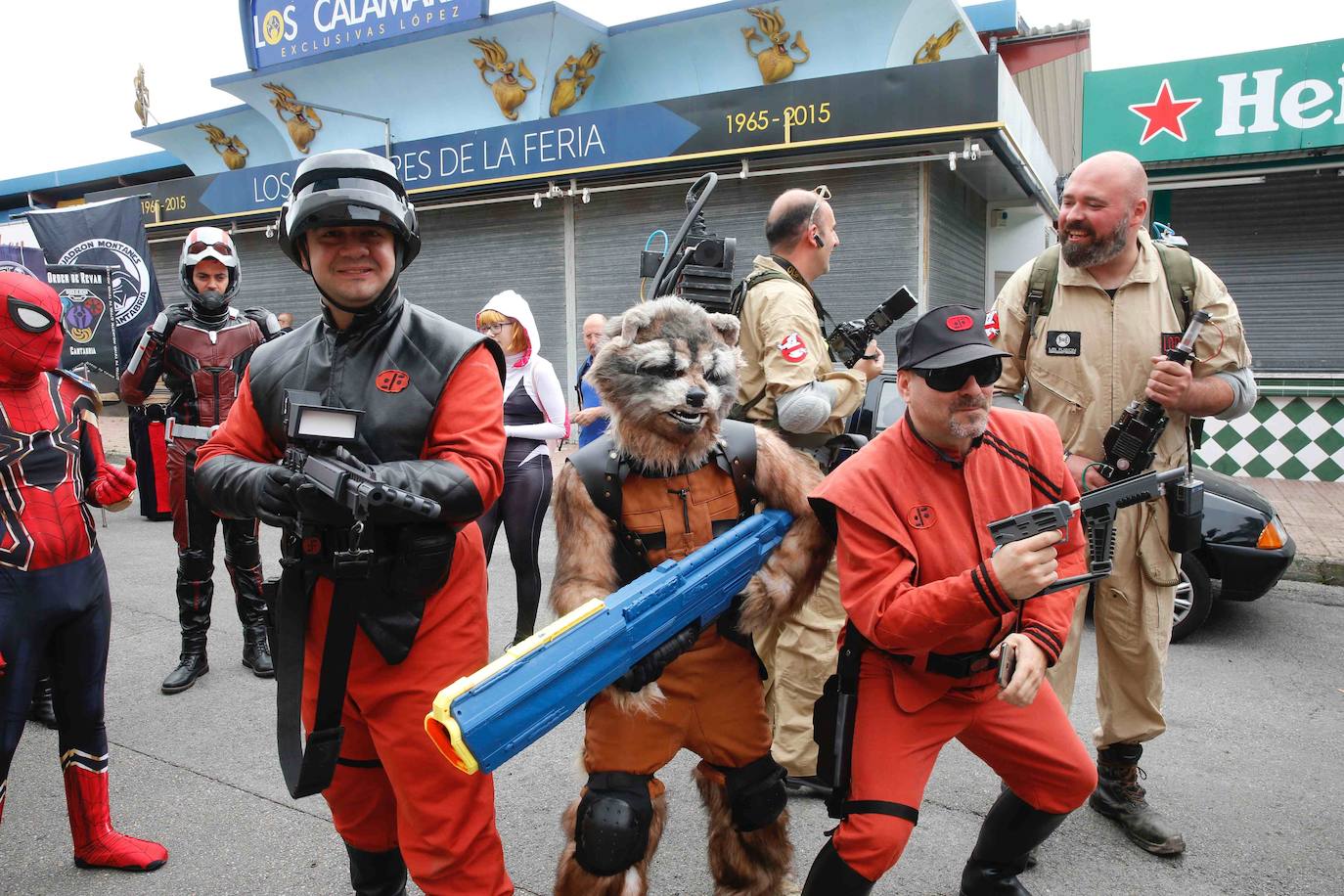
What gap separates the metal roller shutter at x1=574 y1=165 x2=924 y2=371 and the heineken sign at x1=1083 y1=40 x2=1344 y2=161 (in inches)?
82.1

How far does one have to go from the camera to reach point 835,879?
2182mm

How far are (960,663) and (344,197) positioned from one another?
1954 millimetres

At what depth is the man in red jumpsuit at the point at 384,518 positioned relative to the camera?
2135 mm

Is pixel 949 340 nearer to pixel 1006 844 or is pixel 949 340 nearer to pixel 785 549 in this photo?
pixel 785 549

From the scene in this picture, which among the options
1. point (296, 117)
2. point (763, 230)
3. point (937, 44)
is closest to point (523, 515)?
point (763, 230)

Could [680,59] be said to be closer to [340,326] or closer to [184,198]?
[184,198]

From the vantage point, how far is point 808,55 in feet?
35.5

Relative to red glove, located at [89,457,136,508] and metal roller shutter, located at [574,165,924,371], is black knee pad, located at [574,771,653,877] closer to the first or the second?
red glove, located at [89,457,136,508]

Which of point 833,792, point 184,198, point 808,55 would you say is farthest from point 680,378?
point 184,198

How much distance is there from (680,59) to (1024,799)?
1126 cm

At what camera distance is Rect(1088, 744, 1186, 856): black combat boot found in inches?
119

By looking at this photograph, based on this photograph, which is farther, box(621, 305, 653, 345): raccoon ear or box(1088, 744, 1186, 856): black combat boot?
box(1088, 744, 1186, 856): black combat boot

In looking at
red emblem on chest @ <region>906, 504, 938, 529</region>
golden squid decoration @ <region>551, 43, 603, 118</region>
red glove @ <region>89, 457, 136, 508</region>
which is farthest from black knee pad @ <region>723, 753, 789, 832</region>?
golden squid decoration @ <region>551, 43, 603, 118</region>

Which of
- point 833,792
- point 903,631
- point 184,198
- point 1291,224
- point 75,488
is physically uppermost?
point 184,198
